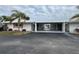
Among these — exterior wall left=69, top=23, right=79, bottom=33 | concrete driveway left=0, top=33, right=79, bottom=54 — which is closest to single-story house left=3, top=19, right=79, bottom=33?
exterior wall left=69, top=23, right=79, bottom=33

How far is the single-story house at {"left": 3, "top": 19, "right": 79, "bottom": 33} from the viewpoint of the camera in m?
4.16

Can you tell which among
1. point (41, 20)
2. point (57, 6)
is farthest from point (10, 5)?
point (57, 6)

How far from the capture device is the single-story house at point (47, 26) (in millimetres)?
4164

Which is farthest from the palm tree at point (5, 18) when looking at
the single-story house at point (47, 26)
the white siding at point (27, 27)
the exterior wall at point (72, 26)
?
the exterior wall at point (72, 26)

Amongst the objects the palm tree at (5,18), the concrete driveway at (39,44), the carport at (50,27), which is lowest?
the concrete driveway at (39,44)

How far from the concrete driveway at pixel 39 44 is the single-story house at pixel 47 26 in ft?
0.38

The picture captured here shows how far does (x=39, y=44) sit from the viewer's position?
13.6 feet

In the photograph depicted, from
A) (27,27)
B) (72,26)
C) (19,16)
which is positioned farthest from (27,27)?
(72,26)

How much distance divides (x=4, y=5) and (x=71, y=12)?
1.51 metres

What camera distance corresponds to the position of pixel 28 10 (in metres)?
4.24

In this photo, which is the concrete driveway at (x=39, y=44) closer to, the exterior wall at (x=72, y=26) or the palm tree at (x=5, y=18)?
the exterior wall at (x=72, y=26)

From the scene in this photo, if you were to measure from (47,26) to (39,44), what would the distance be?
45cm

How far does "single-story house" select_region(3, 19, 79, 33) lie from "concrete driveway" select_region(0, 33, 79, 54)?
11 cm
